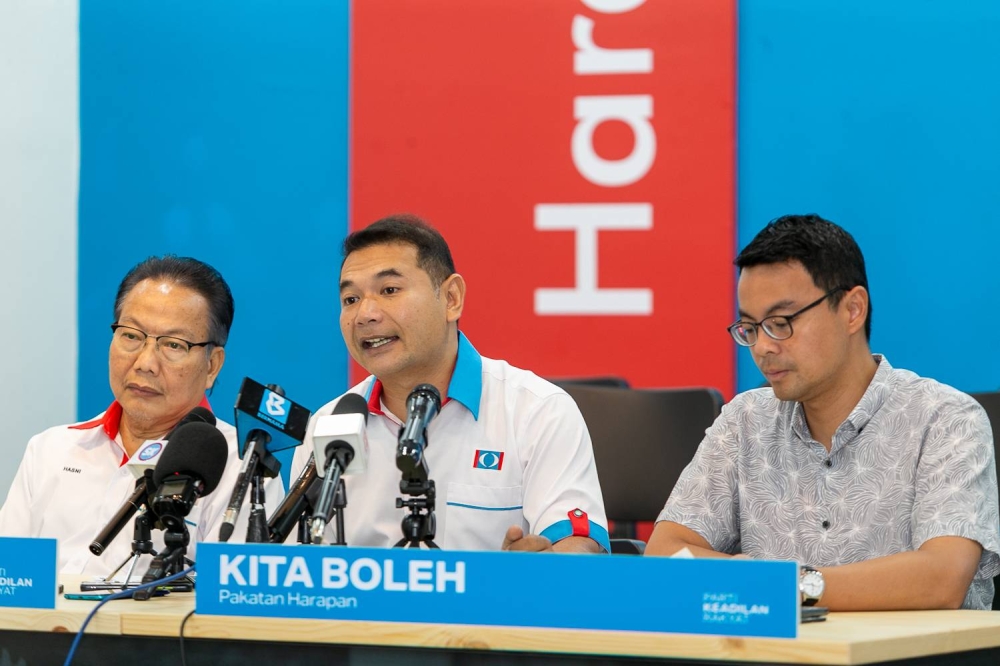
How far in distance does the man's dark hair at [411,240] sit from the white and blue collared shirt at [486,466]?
0.20m

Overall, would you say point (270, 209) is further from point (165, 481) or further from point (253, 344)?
point (165, 481)

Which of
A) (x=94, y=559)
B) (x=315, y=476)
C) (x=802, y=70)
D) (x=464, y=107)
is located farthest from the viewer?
(x=464, y=107)

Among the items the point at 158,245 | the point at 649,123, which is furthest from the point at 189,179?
the point at 649,123

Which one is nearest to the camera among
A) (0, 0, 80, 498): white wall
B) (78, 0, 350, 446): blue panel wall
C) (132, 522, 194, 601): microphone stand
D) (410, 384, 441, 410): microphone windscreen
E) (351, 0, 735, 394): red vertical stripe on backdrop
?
(410, 384, 441, 410): microphone windscreen

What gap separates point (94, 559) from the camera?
280 cm

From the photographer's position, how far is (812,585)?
2.10m

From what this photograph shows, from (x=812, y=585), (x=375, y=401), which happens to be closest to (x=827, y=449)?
(x=812, y=585)

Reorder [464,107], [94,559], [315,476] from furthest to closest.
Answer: [464,107]
[94,559]
[315,476]

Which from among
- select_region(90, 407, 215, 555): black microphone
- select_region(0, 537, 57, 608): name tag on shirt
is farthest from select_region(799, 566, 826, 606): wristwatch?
select_region(0, 537, 57, 608): name tag on shirt

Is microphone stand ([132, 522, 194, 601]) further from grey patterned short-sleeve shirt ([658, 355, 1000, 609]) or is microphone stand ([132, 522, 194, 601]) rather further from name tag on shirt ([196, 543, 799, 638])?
grey patterned short-sleeve shirt ([658, 355, 1000, 609])

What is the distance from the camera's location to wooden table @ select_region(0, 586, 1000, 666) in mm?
1725

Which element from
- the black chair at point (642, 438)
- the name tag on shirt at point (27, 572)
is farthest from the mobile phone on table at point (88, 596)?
the black chair at point (642, 438)

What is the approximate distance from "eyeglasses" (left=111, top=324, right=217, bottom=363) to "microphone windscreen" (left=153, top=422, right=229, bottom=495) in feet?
2.44

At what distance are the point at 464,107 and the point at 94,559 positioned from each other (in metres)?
2.68
